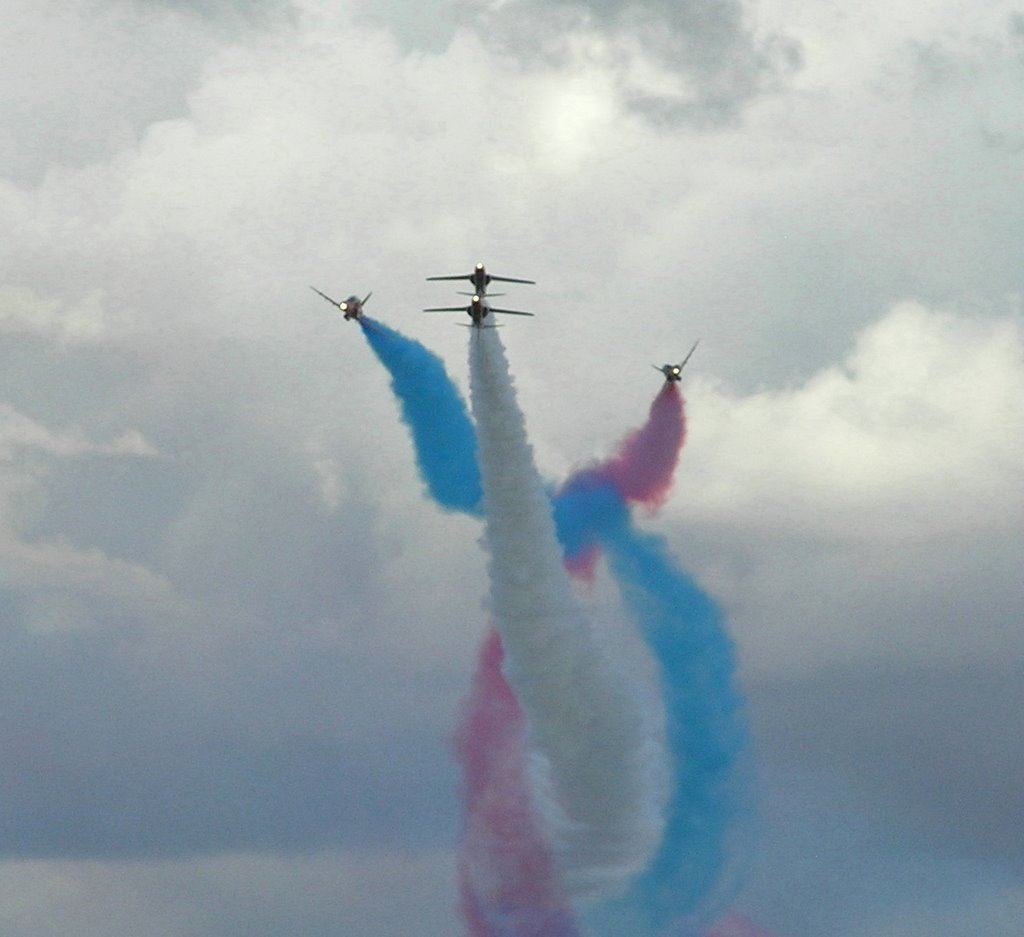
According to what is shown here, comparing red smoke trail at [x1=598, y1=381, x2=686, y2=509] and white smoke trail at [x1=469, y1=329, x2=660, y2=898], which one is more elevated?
red smoke trail at [x1=598, y1=381, x2=686, y2=509]

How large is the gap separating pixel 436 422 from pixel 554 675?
17610mm

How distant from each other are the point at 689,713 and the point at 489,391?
3302cm

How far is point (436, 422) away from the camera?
594ft

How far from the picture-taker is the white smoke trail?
172 metres

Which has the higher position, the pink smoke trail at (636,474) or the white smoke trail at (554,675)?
the pink smoke trail at (636,474)

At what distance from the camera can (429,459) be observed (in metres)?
182

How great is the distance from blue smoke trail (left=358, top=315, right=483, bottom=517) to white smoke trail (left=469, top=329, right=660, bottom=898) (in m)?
7.08

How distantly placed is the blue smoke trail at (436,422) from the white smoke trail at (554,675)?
7.08m

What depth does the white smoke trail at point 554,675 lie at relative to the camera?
17200 centimetres

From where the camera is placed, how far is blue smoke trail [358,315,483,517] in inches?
7062

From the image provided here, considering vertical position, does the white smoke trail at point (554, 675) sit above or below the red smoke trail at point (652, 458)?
below

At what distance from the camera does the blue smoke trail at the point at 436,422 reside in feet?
589

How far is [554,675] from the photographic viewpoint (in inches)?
7023

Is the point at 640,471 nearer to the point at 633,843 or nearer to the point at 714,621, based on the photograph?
the point at 714,621
